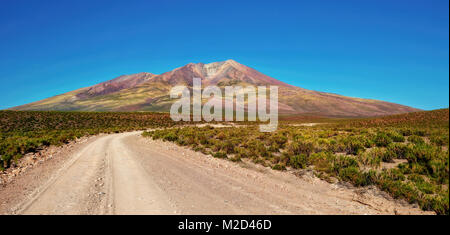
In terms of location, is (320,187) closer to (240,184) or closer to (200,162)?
(240,184)

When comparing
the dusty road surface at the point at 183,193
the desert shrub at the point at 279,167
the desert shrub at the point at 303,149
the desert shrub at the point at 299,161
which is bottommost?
the dusty road surface at the point at 183,193

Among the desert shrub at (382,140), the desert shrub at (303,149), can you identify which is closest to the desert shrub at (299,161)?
the desert shrub at (303,149)

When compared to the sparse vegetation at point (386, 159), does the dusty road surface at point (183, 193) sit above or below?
below

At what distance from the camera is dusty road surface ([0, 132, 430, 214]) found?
277 inches

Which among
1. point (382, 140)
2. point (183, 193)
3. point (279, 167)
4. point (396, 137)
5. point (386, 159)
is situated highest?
point (396, 137)

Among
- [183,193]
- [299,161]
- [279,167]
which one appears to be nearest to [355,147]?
[299,161]

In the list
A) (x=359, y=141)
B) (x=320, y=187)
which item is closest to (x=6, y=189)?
(x=320, y=187)

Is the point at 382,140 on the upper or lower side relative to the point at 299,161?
upper

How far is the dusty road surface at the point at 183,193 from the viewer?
23.1 feet

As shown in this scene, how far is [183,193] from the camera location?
863 cm

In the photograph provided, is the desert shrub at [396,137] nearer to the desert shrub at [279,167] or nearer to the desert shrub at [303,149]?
the desert shrub at [303,149]

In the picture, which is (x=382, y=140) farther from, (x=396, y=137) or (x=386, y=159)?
(x=386, y=159)

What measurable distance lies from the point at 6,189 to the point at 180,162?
26.7 feet

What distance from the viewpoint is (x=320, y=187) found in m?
9.52
